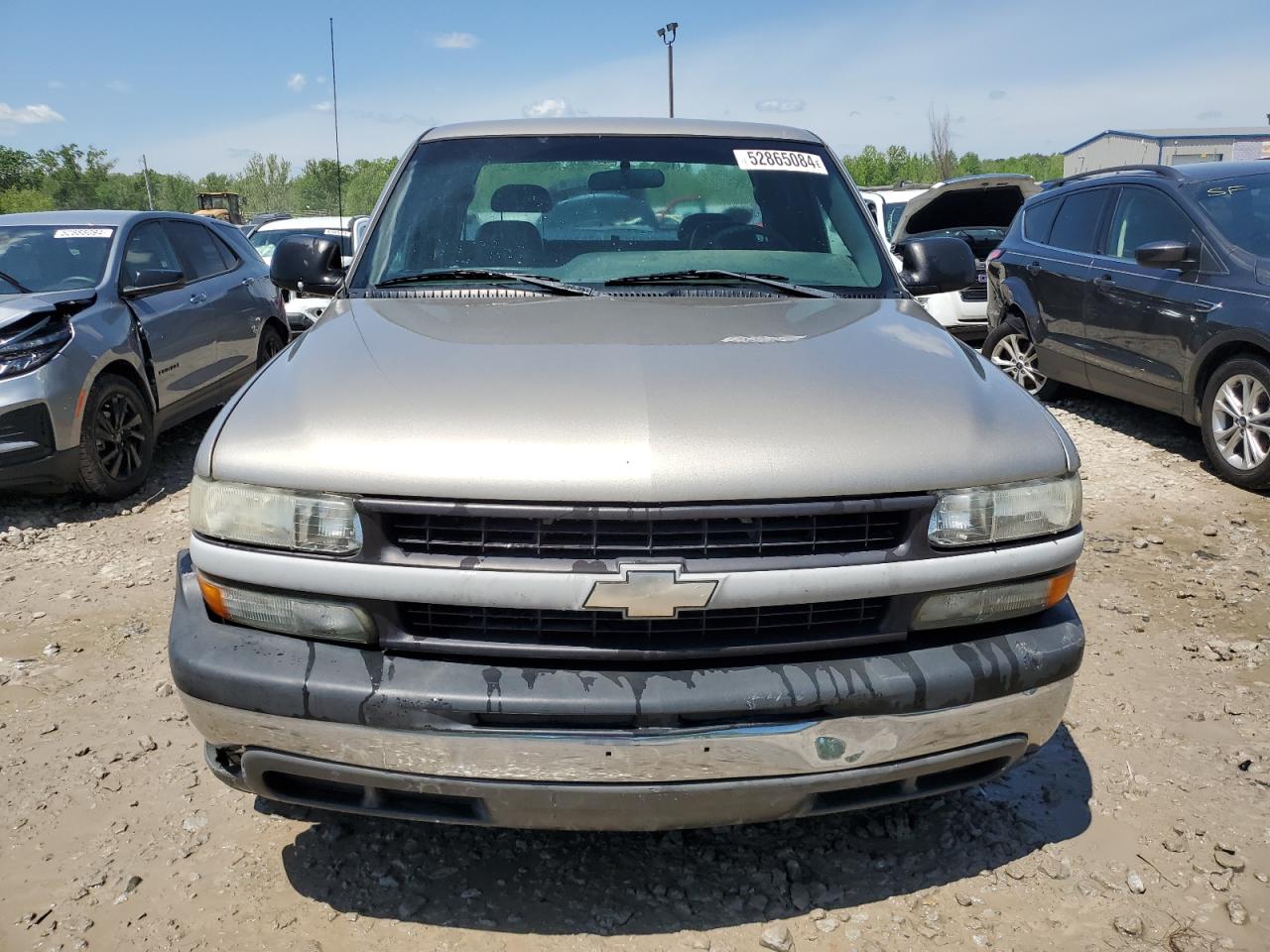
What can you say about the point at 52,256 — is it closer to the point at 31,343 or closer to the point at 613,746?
the point at 31,343

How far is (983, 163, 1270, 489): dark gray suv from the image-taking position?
565 centimetres

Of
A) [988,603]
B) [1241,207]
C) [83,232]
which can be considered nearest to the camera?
[988,603]

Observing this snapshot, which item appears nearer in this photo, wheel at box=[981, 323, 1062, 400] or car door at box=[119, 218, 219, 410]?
car door at box=[119, 218, 219, 410]

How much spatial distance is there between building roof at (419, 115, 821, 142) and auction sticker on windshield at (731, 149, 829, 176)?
0.10 meters

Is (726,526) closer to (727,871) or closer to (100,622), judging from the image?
(727,871)

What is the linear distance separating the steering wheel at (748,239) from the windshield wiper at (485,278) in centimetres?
58

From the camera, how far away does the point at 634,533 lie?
200 centimetres

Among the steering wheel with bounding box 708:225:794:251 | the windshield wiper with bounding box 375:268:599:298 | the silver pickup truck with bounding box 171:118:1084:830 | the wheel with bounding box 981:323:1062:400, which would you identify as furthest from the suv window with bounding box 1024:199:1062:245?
the silver pickup truck with bounding box 171:118:1084:830

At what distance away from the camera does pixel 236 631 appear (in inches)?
85.0

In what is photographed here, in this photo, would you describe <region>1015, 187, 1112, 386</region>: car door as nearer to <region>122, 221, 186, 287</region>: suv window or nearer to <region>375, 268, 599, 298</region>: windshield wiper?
<region>375, 268, 599, 298</region>: windshield wiper

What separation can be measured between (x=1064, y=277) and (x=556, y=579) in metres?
6.36

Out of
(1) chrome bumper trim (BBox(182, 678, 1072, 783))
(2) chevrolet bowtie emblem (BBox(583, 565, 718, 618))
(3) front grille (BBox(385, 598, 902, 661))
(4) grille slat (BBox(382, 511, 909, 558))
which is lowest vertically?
(1) chrome bumper trim (BBox(182, 678, 1072, 783))

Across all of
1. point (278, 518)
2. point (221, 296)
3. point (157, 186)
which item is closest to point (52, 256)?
point (221, 296)

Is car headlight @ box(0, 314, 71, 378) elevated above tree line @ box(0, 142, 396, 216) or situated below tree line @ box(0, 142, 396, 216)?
below
